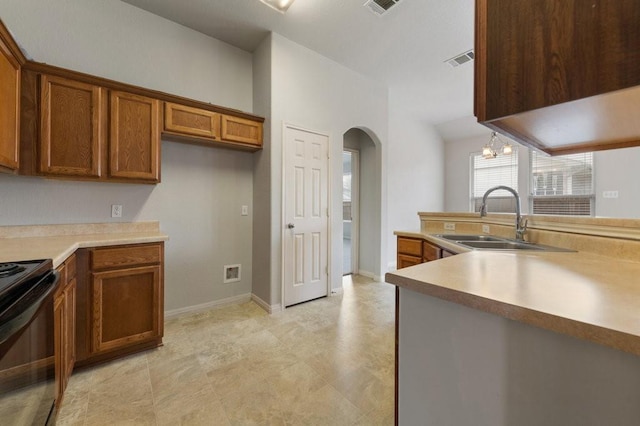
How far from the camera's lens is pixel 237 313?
113 inches

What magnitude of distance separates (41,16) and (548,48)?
11.2 ft

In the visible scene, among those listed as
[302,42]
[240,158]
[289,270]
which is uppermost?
[302,42]

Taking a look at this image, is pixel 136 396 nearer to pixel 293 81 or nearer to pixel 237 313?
pixel 237 313

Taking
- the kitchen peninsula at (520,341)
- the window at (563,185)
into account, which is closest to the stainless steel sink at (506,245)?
the kitchen peninsula at (520,341)

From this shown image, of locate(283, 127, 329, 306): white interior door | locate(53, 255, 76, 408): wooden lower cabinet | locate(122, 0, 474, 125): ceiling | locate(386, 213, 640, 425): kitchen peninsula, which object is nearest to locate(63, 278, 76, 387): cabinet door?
locate(53, 255, 76, 408): wooden lower cabinet

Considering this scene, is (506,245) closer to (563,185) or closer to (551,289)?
(551,289)

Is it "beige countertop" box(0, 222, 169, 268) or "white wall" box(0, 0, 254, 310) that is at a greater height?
"white wall" box(0, 0, 254, 310)

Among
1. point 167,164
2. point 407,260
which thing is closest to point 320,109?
point 167,164

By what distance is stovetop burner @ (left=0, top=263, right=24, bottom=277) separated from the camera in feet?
3.65

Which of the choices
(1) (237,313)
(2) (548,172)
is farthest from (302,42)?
(2) (548,172)

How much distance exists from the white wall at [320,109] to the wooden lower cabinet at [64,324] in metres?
1.61

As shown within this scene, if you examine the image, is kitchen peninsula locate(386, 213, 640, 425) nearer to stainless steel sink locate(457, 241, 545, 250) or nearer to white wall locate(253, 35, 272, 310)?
stainless steel sink locate(457, 241, 545, 250)

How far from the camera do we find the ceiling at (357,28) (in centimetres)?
253

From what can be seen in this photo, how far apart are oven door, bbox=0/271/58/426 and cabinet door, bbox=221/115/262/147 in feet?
6.29
